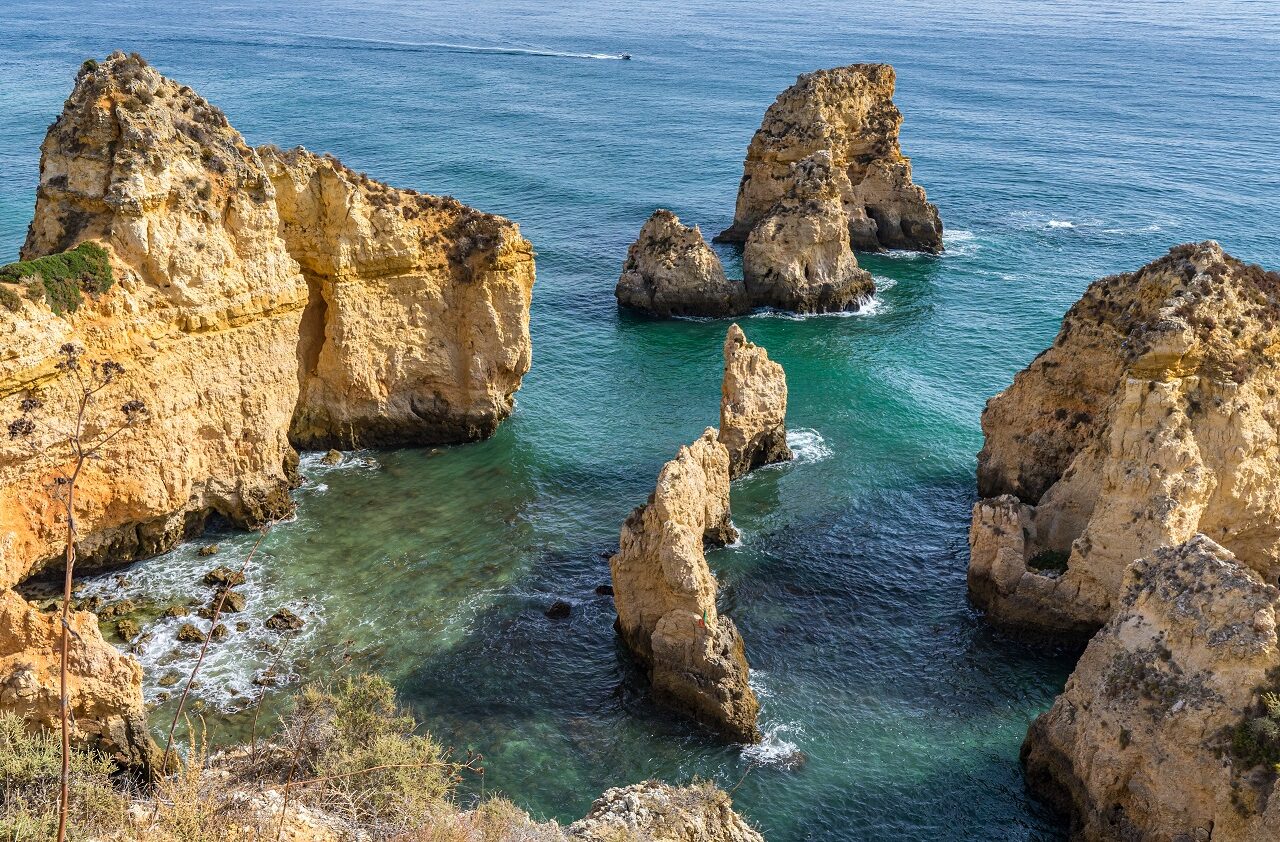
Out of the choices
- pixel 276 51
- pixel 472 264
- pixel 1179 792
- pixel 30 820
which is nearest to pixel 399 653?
pixel 30 820

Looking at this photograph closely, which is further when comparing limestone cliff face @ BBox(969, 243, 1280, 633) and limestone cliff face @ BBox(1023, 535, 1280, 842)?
limestone cliff face @ BBox(969, 243, 1280, 633)

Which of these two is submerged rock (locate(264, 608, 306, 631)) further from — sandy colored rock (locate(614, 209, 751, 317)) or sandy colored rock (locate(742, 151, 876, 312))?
sandy colored rock (locate(742, 151, 876, 312))

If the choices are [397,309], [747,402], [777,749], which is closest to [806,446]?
[747,402]

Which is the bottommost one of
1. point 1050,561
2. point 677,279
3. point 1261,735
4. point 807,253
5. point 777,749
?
point 777,749

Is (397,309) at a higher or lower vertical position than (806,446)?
higher

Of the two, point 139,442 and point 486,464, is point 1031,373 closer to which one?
point 486,464

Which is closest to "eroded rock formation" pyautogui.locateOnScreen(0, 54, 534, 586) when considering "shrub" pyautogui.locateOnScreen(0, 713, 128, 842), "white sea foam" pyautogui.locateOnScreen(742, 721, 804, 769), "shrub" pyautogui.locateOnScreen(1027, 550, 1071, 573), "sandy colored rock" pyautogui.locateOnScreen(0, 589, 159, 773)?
"sandy colored rock" pyautogui.locateOnScreen(0, 589, 159, 773)

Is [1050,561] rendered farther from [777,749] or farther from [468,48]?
[468,48]
